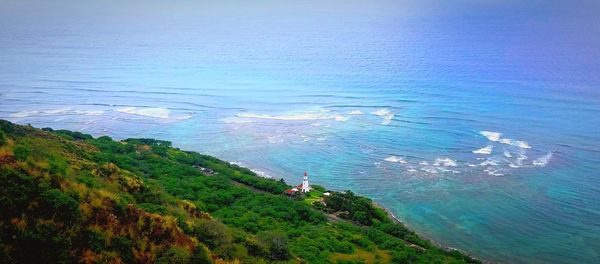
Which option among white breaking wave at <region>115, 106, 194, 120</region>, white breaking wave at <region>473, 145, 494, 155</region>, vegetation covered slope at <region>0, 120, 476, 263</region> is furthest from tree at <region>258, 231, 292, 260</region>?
white breaking wave at <region>115, 106, 194, 120</region>

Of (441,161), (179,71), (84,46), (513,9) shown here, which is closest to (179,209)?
(441,161)

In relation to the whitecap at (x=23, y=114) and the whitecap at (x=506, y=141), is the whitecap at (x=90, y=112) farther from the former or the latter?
the whitecap at (x=506, y=141)

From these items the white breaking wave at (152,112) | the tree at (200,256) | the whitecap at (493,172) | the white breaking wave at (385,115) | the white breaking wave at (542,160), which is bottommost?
the tree at (200,256)

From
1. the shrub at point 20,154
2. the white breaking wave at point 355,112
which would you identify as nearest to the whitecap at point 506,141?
the white breaking wave at point 355,112

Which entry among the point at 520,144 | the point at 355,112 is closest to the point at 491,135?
the point at 520,144

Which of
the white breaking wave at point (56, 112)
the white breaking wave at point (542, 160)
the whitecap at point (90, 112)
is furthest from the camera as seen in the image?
the whitecap at point (90, 112)

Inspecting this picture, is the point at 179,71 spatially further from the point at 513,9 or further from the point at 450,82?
the point at 513,9
